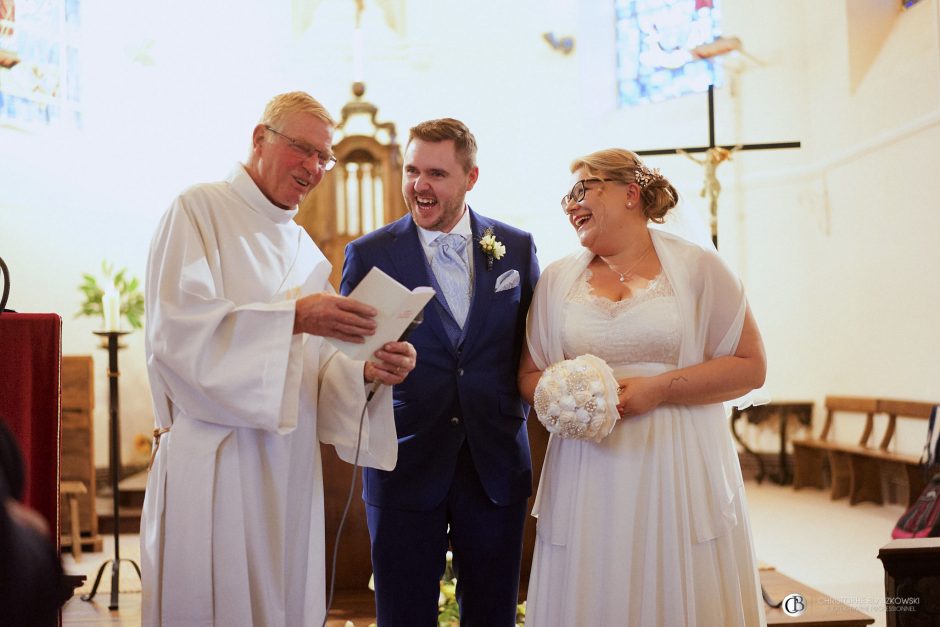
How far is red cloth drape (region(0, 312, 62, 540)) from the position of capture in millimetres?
2381

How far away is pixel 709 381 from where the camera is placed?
269 centimetres

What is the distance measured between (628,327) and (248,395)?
1.15m

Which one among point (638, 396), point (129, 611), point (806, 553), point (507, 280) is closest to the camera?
point (638, 396)

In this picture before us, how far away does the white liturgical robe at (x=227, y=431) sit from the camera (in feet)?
7.65

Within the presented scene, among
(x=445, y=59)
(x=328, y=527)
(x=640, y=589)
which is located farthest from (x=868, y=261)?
(x=640, y=589)

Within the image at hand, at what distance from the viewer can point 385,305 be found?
94.7 inches

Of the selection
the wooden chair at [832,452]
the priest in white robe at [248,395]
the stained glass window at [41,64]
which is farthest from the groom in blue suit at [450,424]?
the stained glass window at [41,64]

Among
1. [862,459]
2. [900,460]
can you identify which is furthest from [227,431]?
[862,459]

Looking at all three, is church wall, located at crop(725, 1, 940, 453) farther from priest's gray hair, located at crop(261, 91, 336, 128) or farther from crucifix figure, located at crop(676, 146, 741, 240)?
priest's gray hair, located at crop(261, 91, 336, 128)

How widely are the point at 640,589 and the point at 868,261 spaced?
791 centimetres

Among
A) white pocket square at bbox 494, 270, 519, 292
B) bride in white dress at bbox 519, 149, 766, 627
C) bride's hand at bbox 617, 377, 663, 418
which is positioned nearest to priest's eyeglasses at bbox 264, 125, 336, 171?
white pocket square at bbox 494, 270, 519, 292

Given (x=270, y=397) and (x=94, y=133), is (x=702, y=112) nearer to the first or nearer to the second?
(x=94, y=133)

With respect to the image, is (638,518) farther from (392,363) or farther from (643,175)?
(643,175)

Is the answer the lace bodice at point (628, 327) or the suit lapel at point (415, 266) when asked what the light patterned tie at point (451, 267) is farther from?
the lace bodice at point (628, 327)
